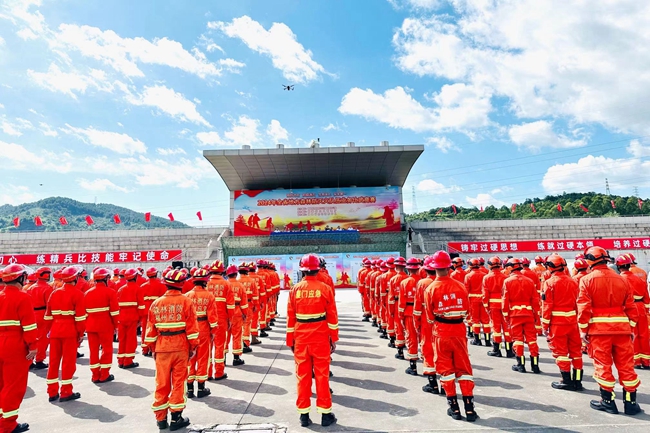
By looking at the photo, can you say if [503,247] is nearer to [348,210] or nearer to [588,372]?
[348,210]

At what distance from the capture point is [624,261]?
6922 millimetres

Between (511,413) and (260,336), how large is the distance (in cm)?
831

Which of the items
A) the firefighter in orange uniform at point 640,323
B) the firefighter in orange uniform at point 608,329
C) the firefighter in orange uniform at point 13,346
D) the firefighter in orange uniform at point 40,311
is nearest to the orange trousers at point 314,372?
the firefighter in orange uniform at point 13,346

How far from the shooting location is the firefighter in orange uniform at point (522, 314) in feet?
23.1

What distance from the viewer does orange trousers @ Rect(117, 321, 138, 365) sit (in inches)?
327

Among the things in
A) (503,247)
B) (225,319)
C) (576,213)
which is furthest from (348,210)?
(576,213)

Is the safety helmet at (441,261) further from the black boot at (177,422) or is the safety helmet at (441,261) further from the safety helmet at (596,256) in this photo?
the black boot at (177,422)

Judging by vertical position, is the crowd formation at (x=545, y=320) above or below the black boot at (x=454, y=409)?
above

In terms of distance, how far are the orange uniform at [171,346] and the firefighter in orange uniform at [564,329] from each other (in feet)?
19.5

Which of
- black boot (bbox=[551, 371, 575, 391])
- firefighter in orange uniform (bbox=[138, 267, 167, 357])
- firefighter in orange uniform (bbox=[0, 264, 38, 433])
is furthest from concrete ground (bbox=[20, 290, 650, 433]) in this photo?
firefighter in orange uniform (bbox=[138, 267, 167, 357])

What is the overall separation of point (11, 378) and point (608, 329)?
8.45m

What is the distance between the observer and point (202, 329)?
6.46m

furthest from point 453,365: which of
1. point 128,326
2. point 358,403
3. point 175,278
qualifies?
point 128,326

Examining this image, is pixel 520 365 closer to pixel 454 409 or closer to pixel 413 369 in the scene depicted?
pixel 413 369
